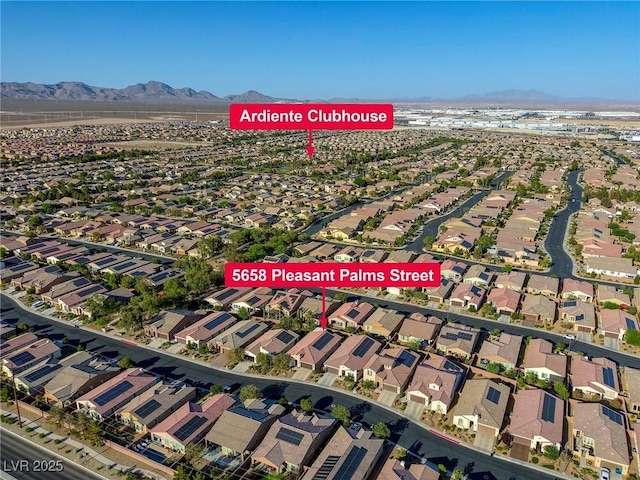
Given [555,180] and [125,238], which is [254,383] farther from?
[555,180]

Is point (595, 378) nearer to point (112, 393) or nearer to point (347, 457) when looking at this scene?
point (347, 457)

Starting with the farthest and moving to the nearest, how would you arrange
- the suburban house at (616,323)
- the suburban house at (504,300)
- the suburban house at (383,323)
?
the suburban house at (504,300)
the suburban house at (383,323)
the suburban house at (616,323)

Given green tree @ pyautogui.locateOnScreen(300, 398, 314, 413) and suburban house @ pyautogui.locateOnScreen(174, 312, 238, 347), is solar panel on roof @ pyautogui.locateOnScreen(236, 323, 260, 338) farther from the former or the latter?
green tree @ pyautogui.locateOnScreen(300, 398, 314, 413)

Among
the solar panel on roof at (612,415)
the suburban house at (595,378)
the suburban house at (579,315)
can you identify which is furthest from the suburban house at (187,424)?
the suburban house at (579,315)

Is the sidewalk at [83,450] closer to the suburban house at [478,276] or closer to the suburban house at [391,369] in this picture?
the suburban house at [391,369]

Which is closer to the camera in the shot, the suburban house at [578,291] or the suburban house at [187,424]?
the suburban house at [187,424]

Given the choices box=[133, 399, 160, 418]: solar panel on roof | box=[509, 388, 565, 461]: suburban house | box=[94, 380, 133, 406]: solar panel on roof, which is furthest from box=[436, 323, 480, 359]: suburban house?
box=[94, 380, 133, 406]: solar panel on roof

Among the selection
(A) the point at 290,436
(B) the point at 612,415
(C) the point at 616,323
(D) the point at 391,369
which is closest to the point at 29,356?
(A) the point at 290,436
